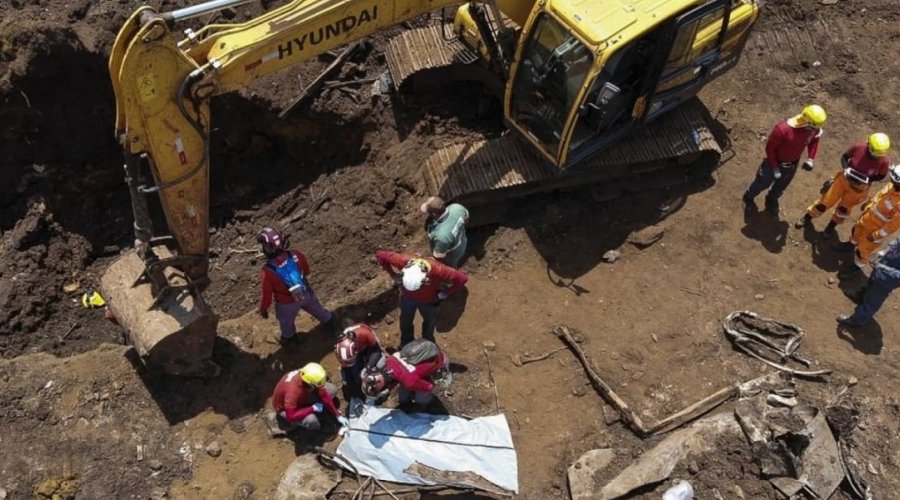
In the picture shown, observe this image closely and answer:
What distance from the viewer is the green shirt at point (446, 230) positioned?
794 cm

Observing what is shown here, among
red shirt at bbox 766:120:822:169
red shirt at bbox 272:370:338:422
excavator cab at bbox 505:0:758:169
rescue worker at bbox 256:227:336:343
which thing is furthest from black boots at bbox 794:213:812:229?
red shirt at bbox 272:370:338:422

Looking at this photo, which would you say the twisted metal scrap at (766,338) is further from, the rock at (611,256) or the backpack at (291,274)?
the backpack at (291,274)

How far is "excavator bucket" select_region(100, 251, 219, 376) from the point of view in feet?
25.1

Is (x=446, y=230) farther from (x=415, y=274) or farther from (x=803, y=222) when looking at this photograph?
(x=803, y=222)

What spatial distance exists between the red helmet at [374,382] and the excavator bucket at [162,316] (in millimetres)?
1898

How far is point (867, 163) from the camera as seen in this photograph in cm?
871

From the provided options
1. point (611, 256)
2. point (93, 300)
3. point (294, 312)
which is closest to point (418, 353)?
point (294, 312)

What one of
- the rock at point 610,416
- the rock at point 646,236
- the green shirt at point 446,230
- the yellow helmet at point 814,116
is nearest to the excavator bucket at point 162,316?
the green shirt at point 446,230

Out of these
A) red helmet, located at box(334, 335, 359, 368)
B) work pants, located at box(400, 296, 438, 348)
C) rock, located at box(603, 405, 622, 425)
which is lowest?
rock, located at box(603, 405, 622, 425)

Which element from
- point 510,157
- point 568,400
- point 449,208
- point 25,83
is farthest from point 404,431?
point 25,83

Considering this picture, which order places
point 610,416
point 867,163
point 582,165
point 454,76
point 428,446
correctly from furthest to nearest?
1. point 454,76
2. point 582,165
3. point 867,163
4. point 610,416
5. point 428,446

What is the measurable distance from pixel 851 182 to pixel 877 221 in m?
0.55

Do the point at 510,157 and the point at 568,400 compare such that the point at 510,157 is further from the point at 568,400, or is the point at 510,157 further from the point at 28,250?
the point at 28,250

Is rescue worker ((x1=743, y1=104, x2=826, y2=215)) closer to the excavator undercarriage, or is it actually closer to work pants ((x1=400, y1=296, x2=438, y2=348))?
the excavator undercarriage
